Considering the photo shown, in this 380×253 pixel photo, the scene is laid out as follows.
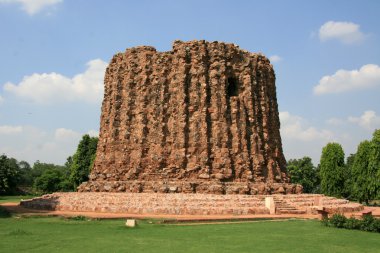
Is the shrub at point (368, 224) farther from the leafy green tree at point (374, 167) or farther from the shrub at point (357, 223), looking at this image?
the leafy green tree at point (374, 167)

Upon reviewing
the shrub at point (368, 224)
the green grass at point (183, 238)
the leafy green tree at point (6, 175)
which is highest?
the leafy green tree at point (6, 175)

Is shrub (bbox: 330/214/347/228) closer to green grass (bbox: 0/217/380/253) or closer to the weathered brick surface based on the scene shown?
green grass (bbox: 0/217/380/253)

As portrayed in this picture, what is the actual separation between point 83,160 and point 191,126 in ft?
65.1

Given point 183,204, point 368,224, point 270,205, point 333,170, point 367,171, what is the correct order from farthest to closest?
point 333,170 < point 367,171 < point 270,205 < point 183,204 < point 368,224

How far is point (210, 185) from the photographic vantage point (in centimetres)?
1831

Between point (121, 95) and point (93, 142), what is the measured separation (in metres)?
16.2

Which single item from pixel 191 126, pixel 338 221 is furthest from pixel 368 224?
pixel 191 126

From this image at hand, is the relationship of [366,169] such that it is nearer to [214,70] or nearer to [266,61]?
[266,61]

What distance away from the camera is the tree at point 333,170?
31.2 metres

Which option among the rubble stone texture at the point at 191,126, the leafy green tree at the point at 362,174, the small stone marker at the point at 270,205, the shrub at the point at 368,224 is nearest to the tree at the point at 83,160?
the rubble stone texture at the point at 191,126

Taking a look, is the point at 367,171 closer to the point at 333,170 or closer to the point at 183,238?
the point at 333,170

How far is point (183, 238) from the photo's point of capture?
912cm

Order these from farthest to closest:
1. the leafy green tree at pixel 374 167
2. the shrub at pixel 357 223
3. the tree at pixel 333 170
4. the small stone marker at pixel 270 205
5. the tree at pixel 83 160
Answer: the tree at pixel 83 160, the tree at pixel 333 170, the leafy green tree at pixel 374 167, the small stone marker at pixel 270 205, the shrub at pixel 357 223

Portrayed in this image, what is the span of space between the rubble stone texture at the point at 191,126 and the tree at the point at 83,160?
14.8m
